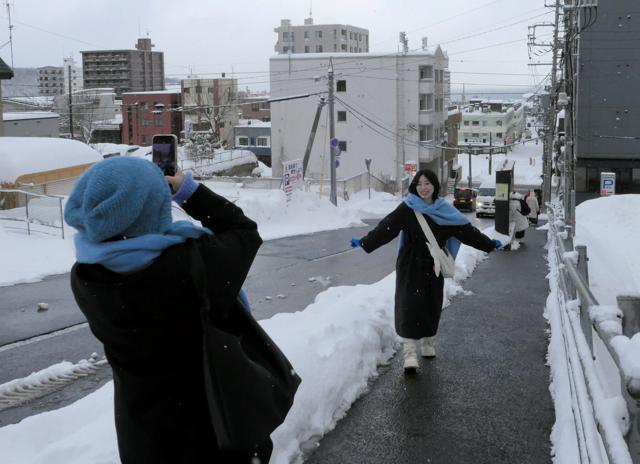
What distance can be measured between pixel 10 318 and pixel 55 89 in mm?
151716

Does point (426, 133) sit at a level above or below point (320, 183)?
above

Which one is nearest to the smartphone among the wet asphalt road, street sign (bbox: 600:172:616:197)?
the wet asphalt road

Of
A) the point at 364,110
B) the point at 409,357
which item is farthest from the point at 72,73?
the point at 409,357

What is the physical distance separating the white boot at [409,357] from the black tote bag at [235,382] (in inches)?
127

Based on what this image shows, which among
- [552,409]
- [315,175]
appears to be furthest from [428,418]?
[315,175]

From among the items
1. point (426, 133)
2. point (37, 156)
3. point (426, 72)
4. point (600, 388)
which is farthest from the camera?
point (426, 133)

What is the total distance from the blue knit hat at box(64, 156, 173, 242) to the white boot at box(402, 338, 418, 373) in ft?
12.1

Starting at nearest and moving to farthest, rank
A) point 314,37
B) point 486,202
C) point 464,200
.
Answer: point 486,202
point 464,200
point 314,37

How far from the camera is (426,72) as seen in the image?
52.1 m

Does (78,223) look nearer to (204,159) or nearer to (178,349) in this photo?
(178,349)

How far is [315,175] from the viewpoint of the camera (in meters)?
53.2

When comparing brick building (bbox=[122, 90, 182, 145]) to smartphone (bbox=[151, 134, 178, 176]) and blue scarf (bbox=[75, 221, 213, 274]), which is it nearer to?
smartphone (bbox=[151, 134, 178, 176])

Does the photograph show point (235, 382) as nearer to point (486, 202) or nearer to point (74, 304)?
point (74, 304)

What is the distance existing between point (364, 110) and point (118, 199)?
50648 millimetres
